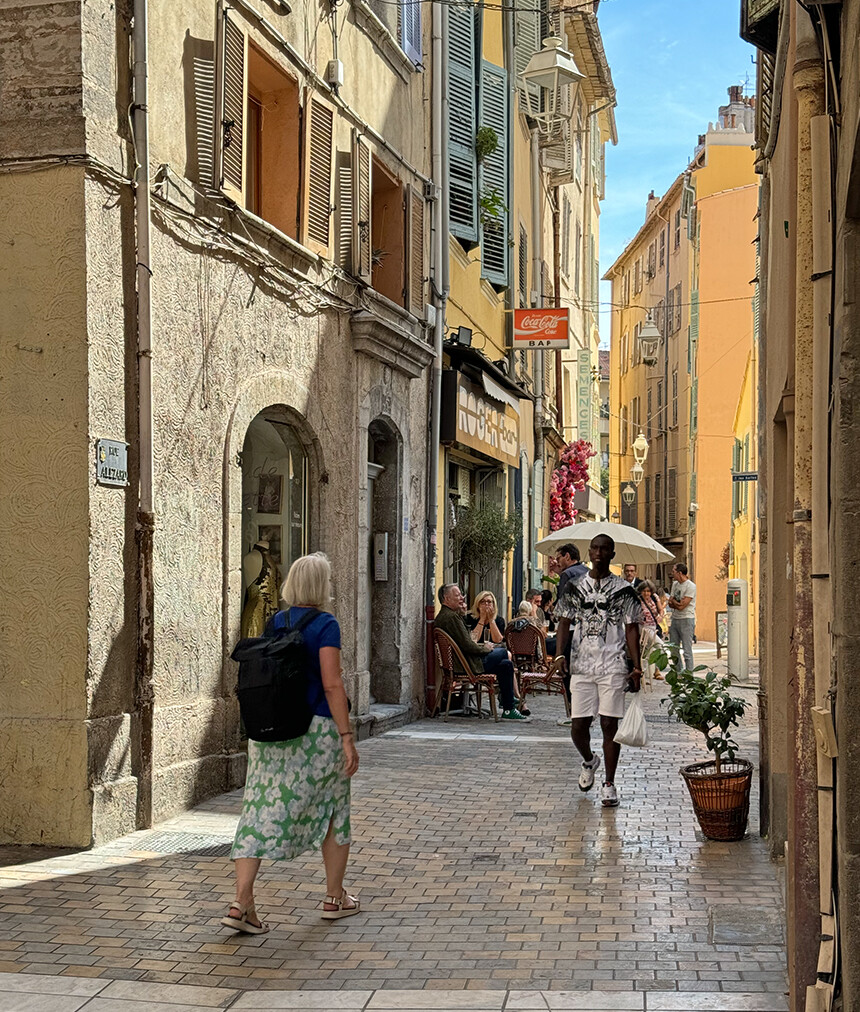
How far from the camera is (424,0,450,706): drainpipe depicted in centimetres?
1550

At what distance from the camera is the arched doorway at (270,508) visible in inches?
436

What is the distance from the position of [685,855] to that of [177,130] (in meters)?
5.60

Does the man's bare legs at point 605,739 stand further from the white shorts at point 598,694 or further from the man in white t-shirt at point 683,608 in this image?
the man in white t-shirt at point 683,608

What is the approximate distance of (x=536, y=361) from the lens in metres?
26.8

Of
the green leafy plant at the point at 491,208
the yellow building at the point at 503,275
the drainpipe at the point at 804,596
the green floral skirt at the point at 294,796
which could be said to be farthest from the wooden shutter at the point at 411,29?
the drainpipe at the point at 804,596

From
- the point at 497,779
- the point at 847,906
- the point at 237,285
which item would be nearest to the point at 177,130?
the point at 237,285

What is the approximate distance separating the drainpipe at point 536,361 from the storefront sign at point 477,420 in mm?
3610

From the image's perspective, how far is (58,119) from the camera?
7.86 m

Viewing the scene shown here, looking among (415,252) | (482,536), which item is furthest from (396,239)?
(482,536)

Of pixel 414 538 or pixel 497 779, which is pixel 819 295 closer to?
pixel 497 779

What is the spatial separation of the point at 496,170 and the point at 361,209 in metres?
7.10

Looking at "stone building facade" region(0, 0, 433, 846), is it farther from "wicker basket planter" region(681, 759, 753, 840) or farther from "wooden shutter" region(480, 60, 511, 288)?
"wooden shutter" region(480, 60, 511, 288)

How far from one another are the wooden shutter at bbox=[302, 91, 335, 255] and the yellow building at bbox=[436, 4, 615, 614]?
4.30 metres

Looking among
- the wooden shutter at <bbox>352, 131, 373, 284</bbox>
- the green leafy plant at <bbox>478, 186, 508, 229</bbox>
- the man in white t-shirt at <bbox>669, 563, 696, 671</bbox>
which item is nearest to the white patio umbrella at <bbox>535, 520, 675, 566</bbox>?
the man in white t-shirt at <bbox>669, 563, 696, 671</bbox>
